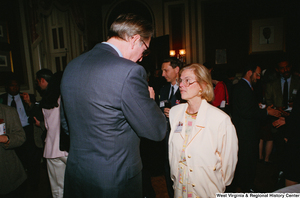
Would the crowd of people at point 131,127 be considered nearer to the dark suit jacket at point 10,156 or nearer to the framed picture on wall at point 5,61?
the dark suit jacket at point 10,156

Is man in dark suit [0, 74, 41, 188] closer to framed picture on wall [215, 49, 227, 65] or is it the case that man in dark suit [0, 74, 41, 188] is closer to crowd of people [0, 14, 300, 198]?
crowd of people [0, 14, 300, 198]

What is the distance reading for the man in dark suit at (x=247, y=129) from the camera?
2.34 metres

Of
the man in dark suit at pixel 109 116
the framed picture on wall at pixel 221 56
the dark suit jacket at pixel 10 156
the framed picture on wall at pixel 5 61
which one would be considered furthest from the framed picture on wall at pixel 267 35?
the framed picture on wall at pixel 5 61

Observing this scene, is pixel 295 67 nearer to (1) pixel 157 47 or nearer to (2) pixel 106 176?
(2) pixel 106 176

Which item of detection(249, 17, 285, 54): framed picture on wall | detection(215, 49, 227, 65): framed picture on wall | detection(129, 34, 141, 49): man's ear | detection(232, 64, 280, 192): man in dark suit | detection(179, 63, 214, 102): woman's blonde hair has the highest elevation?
detection(249, 17, 285, 54): framed picture on wall

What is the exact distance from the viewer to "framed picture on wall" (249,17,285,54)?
22.2 feet

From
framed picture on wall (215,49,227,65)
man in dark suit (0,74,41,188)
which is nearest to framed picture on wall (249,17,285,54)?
framed picture on wall (215,49,227,65)

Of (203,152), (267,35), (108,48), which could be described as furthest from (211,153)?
(267,35)

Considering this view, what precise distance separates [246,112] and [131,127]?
1984 mm

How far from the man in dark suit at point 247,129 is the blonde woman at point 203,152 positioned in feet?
3.70

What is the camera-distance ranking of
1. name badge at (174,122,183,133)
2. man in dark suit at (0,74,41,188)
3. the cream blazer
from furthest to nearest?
man in dark suit at (0,74,41,188), name badge at (174,122,183,133), the cream blazer

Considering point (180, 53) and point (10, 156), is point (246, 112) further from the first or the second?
point (180, 53)

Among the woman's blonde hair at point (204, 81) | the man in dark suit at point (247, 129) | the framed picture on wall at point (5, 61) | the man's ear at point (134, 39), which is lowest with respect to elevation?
the man in dark suit at point (247, 129)

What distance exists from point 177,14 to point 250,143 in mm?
6741
